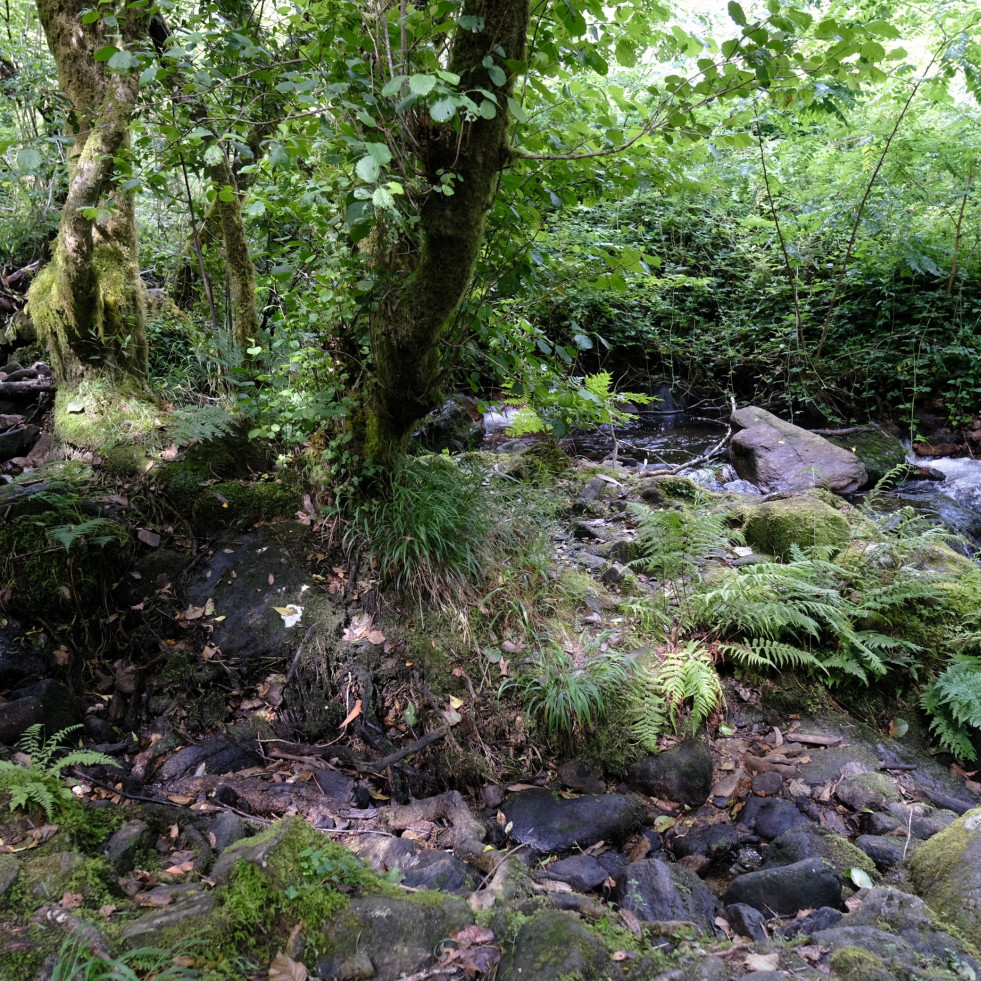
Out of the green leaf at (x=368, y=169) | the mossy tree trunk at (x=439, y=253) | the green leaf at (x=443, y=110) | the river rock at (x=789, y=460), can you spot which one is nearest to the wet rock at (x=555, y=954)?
the green leaf at (x=368, y=169)

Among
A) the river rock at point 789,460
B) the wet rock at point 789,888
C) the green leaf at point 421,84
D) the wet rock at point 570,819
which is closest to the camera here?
the green leaf at point 421,84

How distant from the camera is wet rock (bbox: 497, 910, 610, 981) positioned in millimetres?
1898

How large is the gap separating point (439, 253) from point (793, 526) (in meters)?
4.07

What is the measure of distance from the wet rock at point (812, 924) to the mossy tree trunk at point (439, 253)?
3.30 meters

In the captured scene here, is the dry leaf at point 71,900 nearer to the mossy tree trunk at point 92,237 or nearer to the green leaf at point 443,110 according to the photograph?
the green leaf at point 443,110

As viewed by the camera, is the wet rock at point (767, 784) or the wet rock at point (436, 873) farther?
the wet rock at point (767, 784)

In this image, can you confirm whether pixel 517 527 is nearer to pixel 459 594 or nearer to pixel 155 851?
pixel 459 594

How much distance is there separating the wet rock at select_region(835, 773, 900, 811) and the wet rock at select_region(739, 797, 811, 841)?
12.2 inches

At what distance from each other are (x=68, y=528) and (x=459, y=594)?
2481 millimetres

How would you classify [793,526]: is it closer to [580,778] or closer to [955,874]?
[580,778]

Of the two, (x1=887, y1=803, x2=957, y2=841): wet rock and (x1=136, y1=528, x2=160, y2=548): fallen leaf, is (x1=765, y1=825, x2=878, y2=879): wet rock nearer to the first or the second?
(x1=887, y1=803, x2=957, y2=841): wet rock

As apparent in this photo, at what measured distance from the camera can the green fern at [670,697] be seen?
151 inches

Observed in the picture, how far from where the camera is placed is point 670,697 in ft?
13.1

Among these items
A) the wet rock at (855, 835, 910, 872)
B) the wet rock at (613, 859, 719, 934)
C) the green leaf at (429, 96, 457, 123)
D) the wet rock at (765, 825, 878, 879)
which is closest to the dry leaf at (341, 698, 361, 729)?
the wet rock at (613, 859, 719, 934)
